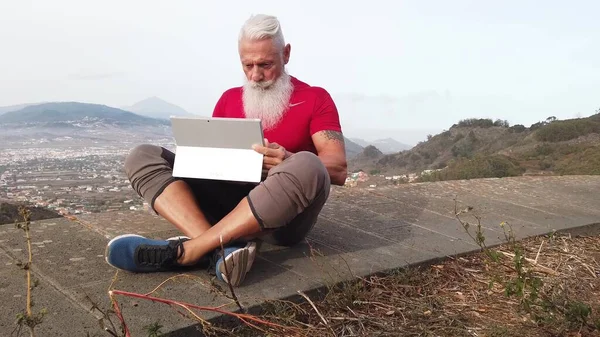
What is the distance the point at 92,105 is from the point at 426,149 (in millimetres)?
12074

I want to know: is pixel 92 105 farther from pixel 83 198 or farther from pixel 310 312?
pixel 310 312

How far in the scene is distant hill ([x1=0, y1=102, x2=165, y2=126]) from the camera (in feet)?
58.7

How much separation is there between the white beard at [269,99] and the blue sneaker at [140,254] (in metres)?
0.89

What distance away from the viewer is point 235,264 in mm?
2238

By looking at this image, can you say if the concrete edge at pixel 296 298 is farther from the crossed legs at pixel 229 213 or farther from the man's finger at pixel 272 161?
the man's finger at pixel 272 161

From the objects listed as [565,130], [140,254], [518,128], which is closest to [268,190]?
[140,254]

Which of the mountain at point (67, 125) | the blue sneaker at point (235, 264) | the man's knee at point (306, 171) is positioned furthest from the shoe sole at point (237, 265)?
the mountain at point (67, 125)

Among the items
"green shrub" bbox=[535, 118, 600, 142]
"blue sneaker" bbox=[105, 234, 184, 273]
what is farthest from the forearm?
"green shrub" bbox=[535, 118, 600, 142]

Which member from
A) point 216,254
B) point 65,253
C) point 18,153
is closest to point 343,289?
point 216,254

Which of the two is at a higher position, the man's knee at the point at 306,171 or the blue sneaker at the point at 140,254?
the man's knee at the point at 306,171

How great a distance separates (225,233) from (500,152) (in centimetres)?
1237

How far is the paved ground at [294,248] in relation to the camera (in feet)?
6.69

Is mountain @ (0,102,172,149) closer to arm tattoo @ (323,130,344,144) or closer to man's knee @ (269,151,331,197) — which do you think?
arm tattoo @ (323,130,344,144)

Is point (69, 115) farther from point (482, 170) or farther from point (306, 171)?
point (306, 171)
